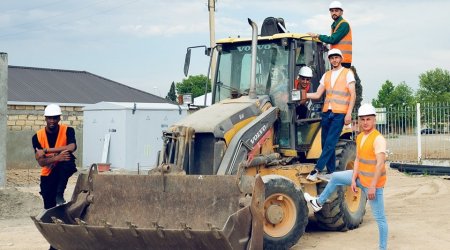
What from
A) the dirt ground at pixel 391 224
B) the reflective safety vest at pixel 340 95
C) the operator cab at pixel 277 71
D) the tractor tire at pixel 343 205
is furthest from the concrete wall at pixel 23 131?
the reflective safety vest at pixel 340 95

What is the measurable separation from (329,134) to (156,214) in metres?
2.84

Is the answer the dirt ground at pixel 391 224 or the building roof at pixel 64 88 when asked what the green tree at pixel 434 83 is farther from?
the dirt ground at pixel 391 224

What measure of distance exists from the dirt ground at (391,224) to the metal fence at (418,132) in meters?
5.12

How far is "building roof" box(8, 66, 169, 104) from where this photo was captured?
1184 inches

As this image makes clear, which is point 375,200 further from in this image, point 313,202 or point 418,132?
point 418,132

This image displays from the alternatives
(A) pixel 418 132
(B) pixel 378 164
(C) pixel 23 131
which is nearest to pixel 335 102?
(B) pixel 378 164

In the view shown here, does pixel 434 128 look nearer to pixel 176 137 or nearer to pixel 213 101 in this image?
pixel 213 101

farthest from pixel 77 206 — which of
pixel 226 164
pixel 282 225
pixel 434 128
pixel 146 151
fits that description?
pixel 434 128

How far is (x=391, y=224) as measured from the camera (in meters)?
10.8

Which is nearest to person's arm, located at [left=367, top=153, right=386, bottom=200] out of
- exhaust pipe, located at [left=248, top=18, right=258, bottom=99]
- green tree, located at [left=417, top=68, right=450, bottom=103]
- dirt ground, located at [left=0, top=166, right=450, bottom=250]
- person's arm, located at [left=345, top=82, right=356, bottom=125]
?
dirt ground, located at [left=0, top=166, right=450, bottom=250]

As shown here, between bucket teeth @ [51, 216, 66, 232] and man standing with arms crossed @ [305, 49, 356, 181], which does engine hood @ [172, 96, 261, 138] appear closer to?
man standing with arms crossed @ [305, 49, 356, 181]

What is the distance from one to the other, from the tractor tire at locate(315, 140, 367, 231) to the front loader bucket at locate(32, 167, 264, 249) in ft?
7.39

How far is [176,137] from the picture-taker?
29.9 ft

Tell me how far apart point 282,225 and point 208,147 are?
137 centimetres
